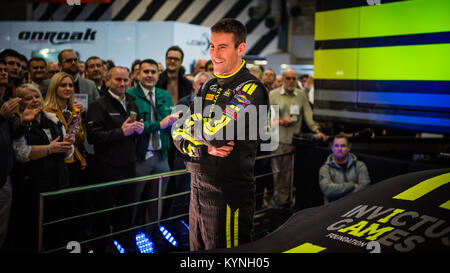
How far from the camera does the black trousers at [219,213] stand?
233 cm

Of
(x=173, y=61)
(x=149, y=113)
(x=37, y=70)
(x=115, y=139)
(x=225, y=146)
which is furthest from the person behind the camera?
(x=173, y=61)

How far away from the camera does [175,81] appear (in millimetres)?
5402

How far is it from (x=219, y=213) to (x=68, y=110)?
235cm

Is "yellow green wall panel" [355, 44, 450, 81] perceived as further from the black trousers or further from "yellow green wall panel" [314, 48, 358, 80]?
the black trousers

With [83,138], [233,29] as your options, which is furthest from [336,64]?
[83,138]

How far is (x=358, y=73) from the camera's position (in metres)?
3.80

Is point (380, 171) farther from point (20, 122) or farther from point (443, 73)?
point (20, 122)

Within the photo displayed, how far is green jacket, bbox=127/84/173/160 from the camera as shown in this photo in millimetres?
4328

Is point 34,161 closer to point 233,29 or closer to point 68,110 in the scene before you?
point 68,110

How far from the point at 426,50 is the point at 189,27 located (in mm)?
7307

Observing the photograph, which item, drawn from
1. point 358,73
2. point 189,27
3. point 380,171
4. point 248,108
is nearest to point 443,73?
point 358,73

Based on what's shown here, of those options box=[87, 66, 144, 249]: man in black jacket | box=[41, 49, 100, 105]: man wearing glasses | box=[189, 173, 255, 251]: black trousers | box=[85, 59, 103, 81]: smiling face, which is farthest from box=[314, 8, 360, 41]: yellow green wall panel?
box=[85, 59, 103, 81]: smiling face

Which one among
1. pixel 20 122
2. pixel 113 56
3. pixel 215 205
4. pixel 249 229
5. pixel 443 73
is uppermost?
pixel 113 56

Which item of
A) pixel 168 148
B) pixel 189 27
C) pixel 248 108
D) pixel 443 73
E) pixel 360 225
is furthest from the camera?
pixel 189 27
